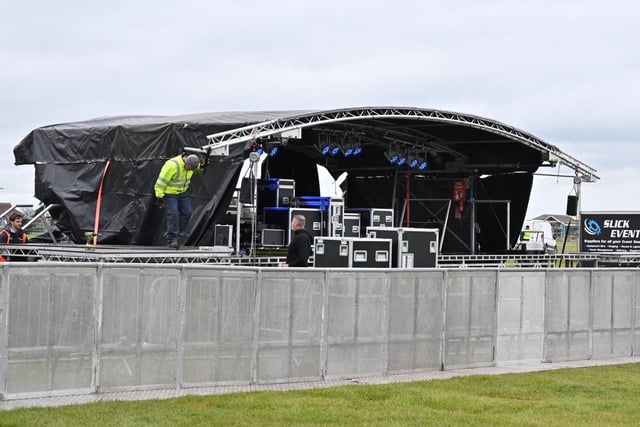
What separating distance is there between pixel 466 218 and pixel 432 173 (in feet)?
5.74

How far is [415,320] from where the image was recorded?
45.8 ft

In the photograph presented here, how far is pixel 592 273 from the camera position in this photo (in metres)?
16.6

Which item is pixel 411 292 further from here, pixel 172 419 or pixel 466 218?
pixel 466 218

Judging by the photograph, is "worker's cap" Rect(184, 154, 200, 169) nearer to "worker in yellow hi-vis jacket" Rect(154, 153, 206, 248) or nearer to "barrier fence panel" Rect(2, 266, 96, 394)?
"worker in yellow hi-vis jacket" Rect(154, 153, 206, 248)

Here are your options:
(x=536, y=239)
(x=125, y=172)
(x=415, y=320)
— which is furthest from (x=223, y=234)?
(x=536, y=239)

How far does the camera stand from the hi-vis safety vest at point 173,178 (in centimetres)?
1972

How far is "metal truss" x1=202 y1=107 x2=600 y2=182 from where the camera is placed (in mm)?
21156

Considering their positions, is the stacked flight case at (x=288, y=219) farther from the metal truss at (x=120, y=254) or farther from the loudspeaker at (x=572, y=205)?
the loudspeaker at (x=572, y=205)

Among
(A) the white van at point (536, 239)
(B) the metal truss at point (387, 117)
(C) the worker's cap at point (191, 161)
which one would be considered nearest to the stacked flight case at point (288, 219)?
(B) the metal truss at point (387, 117)

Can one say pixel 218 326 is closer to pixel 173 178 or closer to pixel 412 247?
pixel 412 247

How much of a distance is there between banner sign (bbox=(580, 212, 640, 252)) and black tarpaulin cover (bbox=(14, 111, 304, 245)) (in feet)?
31.5

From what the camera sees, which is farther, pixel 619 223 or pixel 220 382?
pixel 619 223

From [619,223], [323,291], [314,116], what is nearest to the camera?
[323,291]

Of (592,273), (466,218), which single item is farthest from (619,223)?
(592,273)
